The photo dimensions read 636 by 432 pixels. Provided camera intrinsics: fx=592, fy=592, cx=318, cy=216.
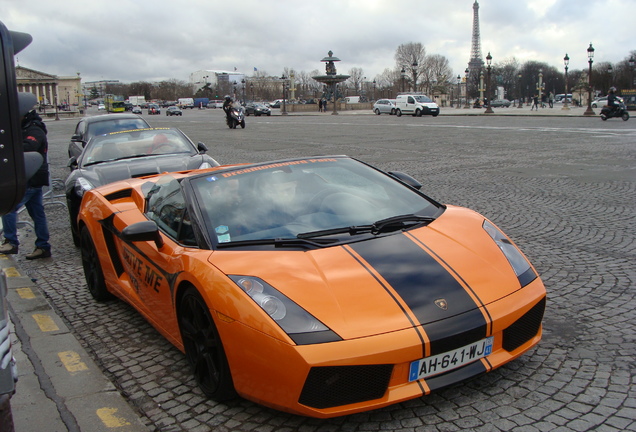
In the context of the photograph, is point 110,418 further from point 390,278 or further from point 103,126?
point 103,126

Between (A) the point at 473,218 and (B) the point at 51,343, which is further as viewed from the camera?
(B) the point at 51,343

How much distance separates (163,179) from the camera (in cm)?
466

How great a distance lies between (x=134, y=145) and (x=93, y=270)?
13.8ft

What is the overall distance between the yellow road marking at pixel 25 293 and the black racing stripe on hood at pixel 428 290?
11.6 feet

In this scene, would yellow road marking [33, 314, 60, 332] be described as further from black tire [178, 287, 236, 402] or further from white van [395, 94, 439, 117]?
white van [395, 94, 439, 117]

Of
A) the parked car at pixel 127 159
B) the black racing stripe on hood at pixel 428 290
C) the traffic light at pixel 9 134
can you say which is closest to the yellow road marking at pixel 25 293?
the parked car at pixel 127 159

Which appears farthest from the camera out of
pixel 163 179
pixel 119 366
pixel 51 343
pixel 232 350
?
pixel 163 179

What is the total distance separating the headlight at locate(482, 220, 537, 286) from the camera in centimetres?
335

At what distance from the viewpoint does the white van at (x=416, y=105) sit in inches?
1743

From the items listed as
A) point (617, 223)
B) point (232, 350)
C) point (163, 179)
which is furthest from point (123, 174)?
point (617, 223)

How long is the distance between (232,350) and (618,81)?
356 feet

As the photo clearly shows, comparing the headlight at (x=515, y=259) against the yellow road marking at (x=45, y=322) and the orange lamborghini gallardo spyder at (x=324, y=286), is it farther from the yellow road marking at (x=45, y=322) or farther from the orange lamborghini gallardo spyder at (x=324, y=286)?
the yellow road marking at (x=45, y=322)

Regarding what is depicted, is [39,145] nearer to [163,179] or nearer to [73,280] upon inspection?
[73,280]

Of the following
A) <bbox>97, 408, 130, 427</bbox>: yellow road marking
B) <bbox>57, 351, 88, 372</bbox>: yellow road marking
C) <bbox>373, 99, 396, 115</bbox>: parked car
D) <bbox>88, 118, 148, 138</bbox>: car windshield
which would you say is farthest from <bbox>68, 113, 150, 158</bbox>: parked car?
<bbox>373, 99, 396, 115</bbox>: parked car
